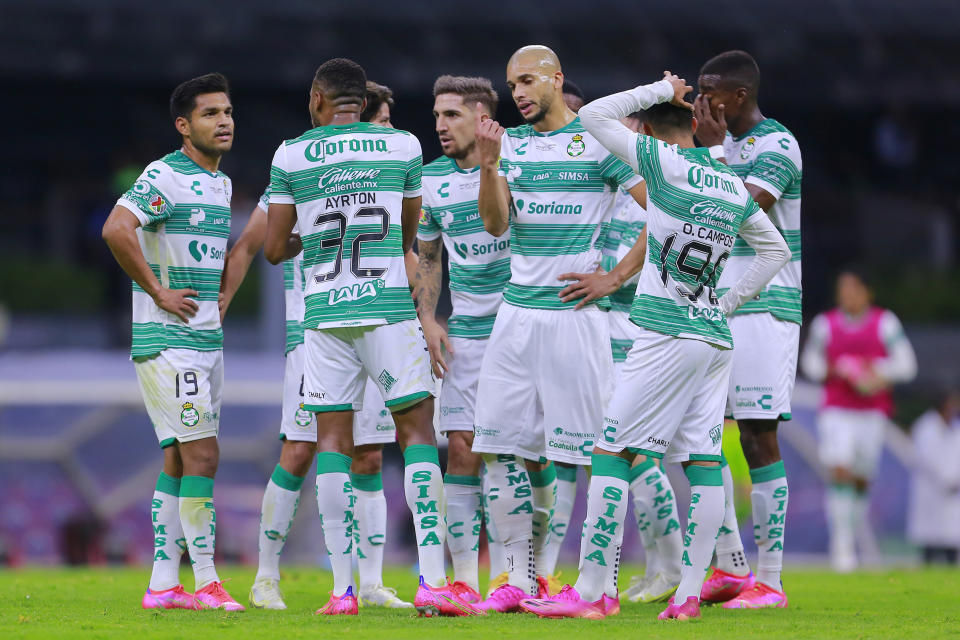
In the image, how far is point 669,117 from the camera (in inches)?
275

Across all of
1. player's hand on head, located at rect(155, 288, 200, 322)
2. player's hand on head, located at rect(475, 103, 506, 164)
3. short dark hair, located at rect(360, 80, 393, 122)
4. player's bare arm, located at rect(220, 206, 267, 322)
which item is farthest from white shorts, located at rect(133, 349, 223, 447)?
player's hand on head, located at rect(475, 103, 506, 164)

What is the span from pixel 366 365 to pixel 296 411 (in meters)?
1.07

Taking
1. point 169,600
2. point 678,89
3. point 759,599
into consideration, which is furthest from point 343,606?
point 678,89

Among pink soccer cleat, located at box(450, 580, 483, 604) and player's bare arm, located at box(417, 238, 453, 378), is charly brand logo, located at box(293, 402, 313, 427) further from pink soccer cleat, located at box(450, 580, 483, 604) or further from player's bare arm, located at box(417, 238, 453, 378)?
pink soccer cleat, located at box(450, 580, 483, 604)

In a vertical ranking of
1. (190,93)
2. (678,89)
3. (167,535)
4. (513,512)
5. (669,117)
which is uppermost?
(190,93)

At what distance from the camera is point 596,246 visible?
7.39 meters

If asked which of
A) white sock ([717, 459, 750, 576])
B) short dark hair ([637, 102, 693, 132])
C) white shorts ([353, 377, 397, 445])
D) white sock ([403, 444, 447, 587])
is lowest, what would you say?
white sock ([717, 459, 750, 576])

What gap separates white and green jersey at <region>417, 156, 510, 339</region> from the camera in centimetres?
771

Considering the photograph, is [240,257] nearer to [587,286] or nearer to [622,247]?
[587,286]

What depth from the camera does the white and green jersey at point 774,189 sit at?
25.3 feet

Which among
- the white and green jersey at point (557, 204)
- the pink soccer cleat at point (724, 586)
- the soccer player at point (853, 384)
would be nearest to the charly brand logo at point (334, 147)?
the white and green jersey at point (557, 204)

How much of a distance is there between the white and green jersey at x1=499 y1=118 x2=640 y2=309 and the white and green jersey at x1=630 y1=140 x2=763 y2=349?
50 centimetres

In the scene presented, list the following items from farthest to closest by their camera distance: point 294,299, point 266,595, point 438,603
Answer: point 294,299, point 266,595, point 438,603

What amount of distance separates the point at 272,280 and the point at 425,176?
10.1m
